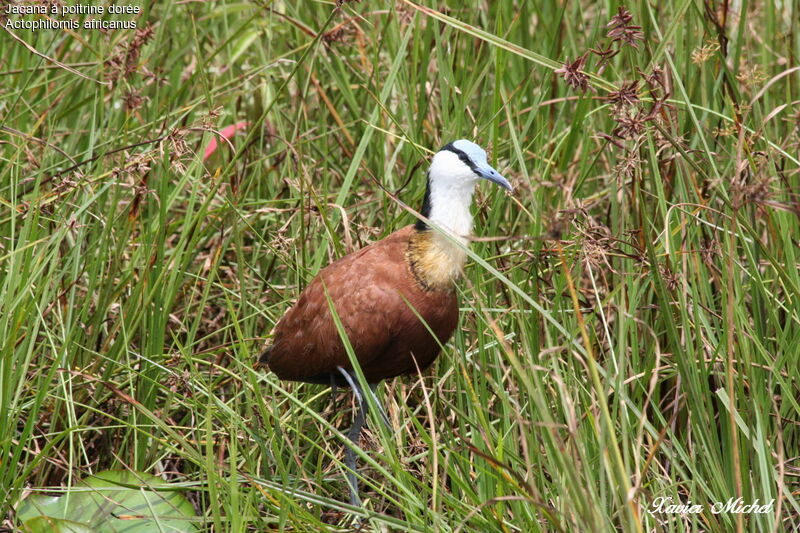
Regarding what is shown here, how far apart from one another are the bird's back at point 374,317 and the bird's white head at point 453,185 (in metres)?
0.12

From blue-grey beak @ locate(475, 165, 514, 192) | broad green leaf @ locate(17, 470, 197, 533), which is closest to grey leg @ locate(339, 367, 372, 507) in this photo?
broad green leaf @ locate(17, 470, 197, 533)

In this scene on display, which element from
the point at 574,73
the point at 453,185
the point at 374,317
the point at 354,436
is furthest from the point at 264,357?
the point at 574,73

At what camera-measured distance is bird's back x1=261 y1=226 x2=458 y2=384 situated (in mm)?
3010

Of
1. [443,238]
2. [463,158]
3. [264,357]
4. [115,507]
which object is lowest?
[115,507]

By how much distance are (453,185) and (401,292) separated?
0.39m

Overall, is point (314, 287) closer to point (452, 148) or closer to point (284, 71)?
point (452, 148)

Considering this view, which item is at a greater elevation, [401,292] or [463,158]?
[463,158]

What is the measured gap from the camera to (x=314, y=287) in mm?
3207

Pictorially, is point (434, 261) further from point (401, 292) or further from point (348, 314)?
point (348, 314)

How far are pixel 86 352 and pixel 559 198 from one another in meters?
1.77

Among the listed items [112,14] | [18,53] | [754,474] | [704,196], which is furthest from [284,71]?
[754,474]

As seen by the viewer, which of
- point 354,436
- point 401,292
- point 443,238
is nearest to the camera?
point 401,292

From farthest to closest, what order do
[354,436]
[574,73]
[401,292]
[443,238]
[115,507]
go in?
[354,436] < [443,238] < [401,292] < [115,507] < [574,73]

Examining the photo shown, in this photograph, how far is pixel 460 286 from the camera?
3.21m
